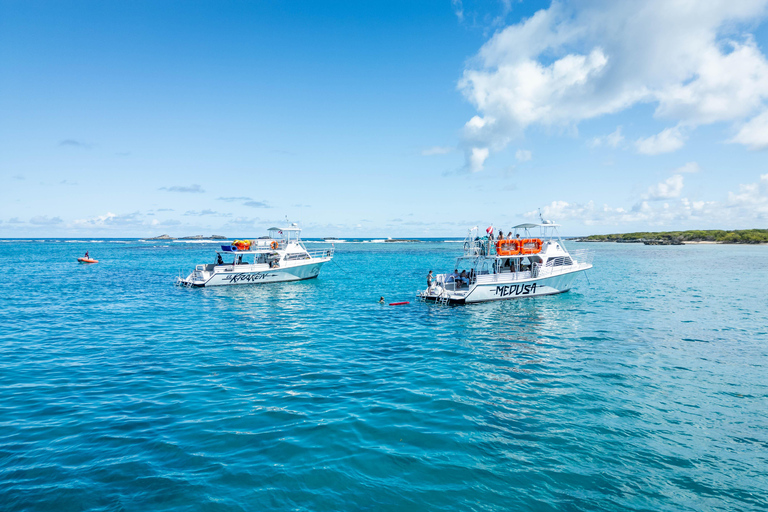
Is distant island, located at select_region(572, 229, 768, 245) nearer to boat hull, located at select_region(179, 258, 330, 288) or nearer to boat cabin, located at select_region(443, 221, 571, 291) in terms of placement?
boat cabin, located at select_region(443, 221, 571, 291)

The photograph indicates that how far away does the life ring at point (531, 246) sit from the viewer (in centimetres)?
3016

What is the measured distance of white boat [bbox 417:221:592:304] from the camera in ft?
94.5

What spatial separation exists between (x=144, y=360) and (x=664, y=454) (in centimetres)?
1730

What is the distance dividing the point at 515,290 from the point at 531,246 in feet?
12.3

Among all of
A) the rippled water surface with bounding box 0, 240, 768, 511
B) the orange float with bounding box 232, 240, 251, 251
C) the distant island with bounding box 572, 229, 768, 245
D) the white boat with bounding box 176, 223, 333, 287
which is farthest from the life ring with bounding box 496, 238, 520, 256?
the distant island with bounding box 572, 229, 768, 245

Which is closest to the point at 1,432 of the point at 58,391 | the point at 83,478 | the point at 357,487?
the point at 58,391

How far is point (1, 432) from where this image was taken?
967cm

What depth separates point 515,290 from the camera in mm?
30047

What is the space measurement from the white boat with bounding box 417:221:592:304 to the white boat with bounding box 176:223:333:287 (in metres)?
17.6

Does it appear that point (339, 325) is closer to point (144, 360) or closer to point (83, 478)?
point (144, 360)

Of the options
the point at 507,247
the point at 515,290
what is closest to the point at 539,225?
the point at 507,247

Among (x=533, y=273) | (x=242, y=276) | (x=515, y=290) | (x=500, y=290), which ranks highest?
(x=533, y=273)

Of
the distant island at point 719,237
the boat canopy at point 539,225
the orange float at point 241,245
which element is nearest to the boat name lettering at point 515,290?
the boat canopy at point 539,225

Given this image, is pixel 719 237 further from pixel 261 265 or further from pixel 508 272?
pixel 261 265
